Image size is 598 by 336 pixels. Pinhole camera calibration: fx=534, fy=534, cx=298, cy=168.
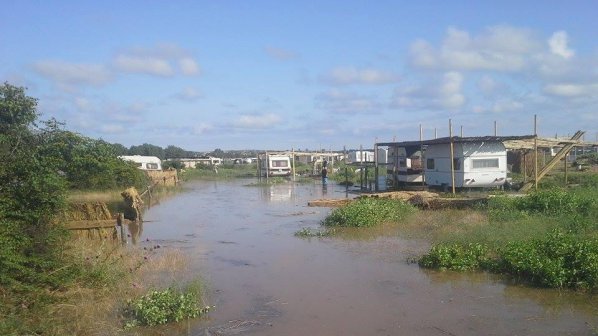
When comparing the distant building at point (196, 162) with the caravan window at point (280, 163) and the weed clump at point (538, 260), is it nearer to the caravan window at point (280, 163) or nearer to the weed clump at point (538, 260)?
the caravan window at point (280, 163)

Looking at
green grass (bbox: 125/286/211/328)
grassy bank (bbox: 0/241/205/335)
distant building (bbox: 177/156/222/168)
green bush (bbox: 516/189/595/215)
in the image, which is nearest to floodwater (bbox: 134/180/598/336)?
green grass (bbox: 125/286/211/328)

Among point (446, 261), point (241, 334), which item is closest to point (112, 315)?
point (241, 334)

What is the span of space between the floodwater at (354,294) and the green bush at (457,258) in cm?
31

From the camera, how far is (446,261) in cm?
1206

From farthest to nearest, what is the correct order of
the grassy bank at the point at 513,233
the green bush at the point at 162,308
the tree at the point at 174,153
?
the tree at the point at 174,153 < the grassy bank at the point at 513,233 < the green bush at the point at 162,308

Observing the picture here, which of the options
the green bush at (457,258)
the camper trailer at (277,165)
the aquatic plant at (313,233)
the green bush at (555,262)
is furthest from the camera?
the camper trailer at (277,165)

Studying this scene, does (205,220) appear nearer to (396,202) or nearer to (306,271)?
(396,202)

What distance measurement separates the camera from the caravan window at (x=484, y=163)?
2708 cm

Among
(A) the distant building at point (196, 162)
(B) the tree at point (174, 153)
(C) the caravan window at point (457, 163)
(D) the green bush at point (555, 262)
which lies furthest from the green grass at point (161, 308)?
(B) the tree at point (174, 153)

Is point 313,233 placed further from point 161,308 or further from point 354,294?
point 161,308

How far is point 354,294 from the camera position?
34.6ft

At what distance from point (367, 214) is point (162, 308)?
37.4 feet

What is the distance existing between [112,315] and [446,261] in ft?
23.5

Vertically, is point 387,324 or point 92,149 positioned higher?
point 92,149
